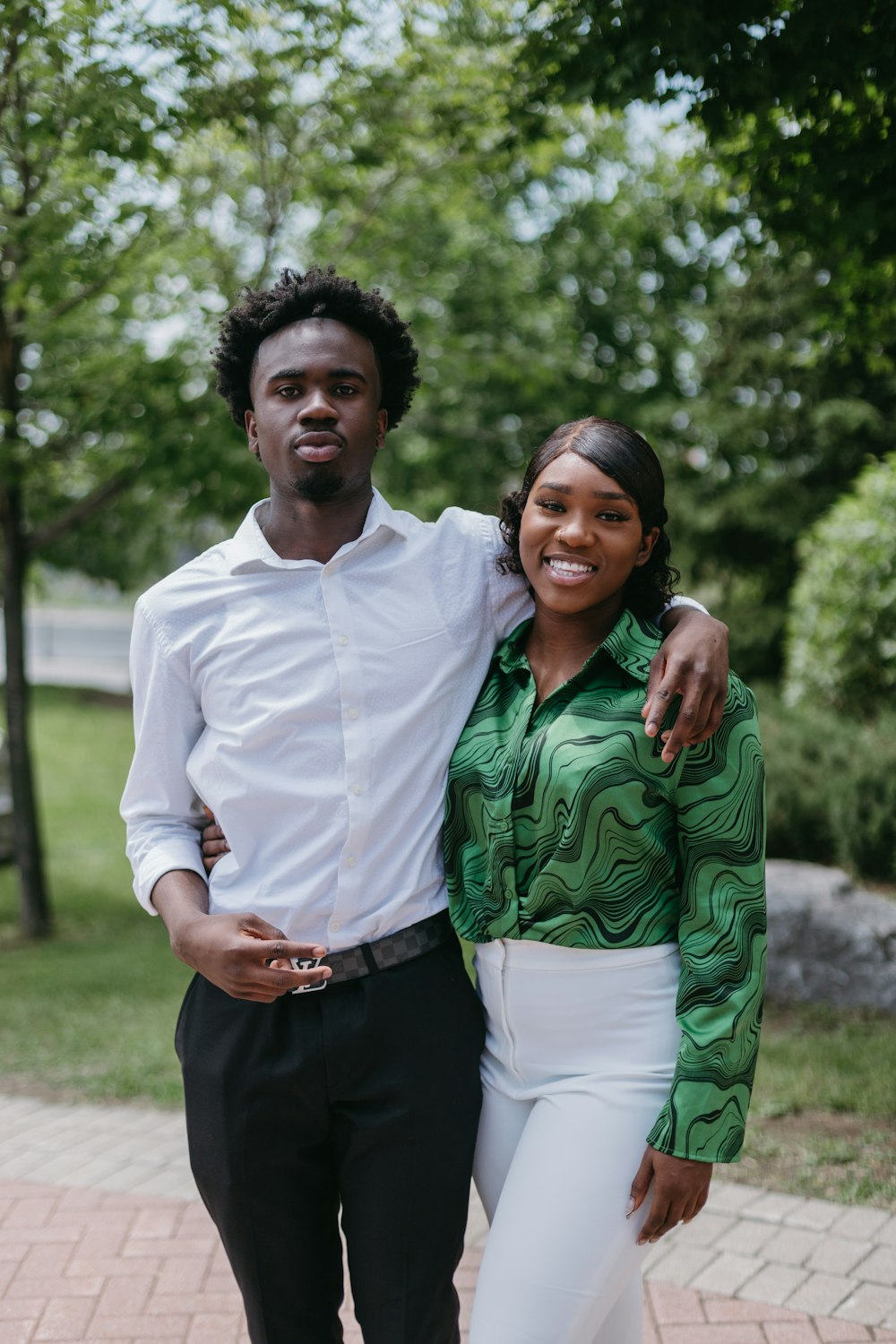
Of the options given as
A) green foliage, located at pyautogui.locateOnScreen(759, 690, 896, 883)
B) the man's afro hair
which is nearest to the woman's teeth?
the man's afro hair

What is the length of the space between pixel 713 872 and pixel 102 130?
460 centimetres

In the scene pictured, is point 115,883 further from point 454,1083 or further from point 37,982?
point 454,1083

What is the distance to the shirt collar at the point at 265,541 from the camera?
2.37 m

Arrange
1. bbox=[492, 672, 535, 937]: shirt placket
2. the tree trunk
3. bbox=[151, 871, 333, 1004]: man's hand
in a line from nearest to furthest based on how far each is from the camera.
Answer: bbox=[151, 871, 333, 1004]: man's hand, bbox=[492, 672, 535, 937]: shirt placket, the tree trunk

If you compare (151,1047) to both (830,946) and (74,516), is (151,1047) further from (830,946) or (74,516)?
(74,516)

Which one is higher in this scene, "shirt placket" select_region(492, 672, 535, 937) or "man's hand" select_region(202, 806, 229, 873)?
"shirt placket" select_region(492, 672, 535, 937)

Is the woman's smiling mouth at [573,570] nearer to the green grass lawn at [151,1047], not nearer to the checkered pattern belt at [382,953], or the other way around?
the checkered pattern belt at [382,953]

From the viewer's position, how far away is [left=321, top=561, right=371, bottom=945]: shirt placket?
222 centimetres

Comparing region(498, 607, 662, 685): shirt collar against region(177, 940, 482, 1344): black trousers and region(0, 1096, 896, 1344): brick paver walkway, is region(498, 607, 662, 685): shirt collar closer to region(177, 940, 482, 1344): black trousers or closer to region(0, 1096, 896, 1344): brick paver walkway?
region(177, 940, 482, 1344): black trousers

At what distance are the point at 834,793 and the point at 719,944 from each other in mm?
5257

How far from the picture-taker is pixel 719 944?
2084mm

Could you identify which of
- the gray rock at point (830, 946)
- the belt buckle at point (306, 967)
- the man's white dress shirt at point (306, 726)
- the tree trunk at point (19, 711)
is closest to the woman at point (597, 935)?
the man's white dress shirt at point (306, 726)

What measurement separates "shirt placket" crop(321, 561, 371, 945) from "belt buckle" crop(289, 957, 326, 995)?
6 centimetres

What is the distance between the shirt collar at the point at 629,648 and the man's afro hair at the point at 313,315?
647mm
